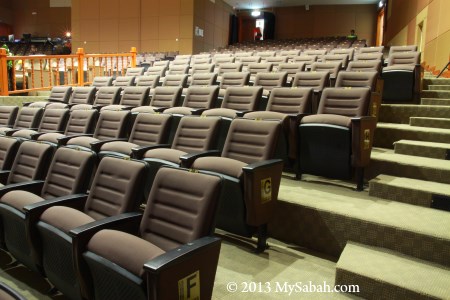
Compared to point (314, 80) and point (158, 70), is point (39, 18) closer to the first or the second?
point (158, 70)

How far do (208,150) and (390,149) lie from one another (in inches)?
34.0

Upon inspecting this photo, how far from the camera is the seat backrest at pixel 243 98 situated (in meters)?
1.67

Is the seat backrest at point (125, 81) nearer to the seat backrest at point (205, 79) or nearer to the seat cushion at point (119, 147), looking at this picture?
the seat backrest at point (205, 79)

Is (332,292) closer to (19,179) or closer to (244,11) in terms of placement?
(19,179)

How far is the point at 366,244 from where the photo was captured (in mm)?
953

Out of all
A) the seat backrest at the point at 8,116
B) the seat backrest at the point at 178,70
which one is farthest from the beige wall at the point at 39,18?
the seat backrest at the point at 8,116

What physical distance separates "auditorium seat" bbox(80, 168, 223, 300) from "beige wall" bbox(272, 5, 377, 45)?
24.0 ft

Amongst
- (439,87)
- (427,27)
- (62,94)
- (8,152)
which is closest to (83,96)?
(62,94)

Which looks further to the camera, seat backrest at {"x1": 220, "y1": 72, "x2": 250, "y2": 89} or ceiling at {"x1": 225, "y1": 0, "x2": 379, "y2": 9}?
ceiling at {"x1": 225, "y1": 0, "x2": 379, "y2": 9}

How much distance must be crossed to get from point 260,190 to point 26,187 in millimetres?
700

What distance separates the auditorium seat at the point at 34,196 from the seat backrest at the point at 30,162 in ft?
0.07

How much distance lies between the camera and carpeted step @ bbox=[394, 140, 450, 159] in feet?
4.42

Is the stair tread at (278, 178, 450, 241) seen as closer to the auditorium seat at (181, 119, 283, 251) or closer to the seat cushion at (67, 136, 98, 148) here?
the auditorium seat at (181, 119, 283, 251)

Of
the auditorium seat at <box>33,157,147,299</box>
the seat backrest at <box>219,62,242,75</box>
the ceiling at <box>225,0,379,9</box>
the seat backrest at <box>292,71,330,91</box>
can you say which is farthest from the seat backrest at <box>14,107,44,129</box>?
the ceiling at <box>225,0,379,9</box>
